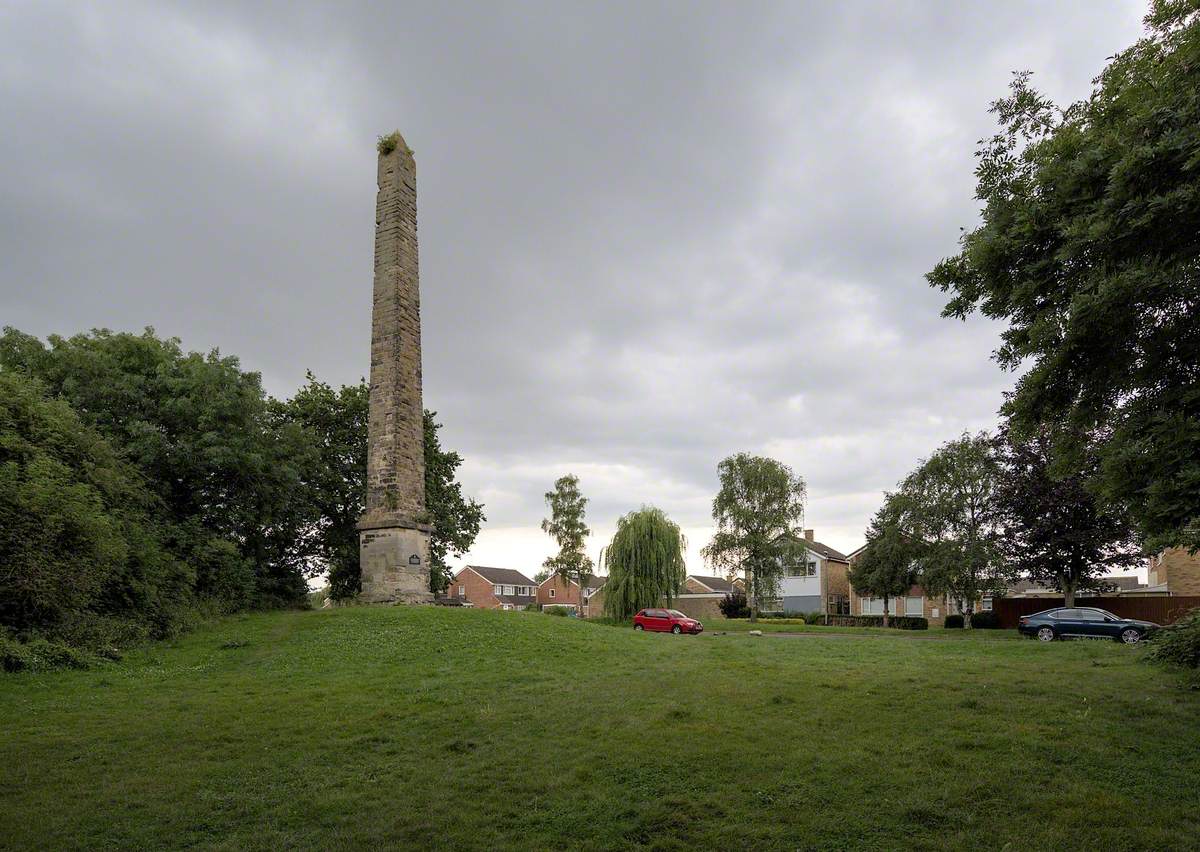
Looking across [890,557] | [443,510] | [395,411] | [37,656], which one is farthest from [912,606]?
[37,656]

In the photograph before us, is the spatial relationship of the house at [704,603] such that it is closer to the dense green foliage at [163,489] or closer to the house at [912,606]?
the house at [912,606]

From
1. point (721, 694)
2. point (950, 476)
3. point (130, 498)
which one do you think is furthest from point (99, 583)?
point (950, 476)

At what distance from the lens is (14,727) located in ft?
32.1

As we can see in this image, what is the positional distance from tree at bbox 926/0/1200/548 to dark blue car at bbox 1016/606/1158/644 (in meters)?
19.6

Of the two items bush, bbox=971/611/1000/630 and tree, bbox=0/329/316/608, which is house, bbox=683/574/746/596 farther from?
tree, bbox=0/329/316/608

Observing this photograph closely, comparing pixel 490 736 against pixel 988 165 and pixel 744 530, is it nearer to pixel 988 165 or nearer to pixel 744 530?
pixel 988 165

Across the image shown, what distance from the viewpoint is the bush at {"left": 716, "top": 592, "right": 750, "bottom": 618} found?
57.2 meters

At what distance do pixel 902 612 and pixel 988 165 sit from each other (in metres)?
56.5

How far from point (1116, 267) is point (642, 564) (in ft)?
110

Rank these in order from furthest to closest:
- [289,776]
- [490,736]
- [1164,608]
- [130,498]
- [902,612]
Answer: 1. [902,612]
2. [1164,608]
3. [130,498]
4. [490,736]
5. [289,776]

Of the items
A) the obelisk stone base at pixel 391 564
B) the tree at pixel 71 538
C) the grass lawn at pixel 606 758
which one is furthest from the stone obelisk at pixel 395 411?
the grass lawn at pixel 606 758

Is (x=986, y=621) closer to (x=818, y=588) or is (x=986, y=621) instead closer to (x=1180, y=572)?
(x=1180, y=572)

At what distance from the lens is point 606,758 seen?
324 inches

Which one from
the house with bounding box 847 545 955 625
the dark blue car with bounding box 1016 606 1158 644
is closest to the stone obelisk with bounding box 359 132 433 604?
the dark blue car with bounding box 1016 606 1158 644
